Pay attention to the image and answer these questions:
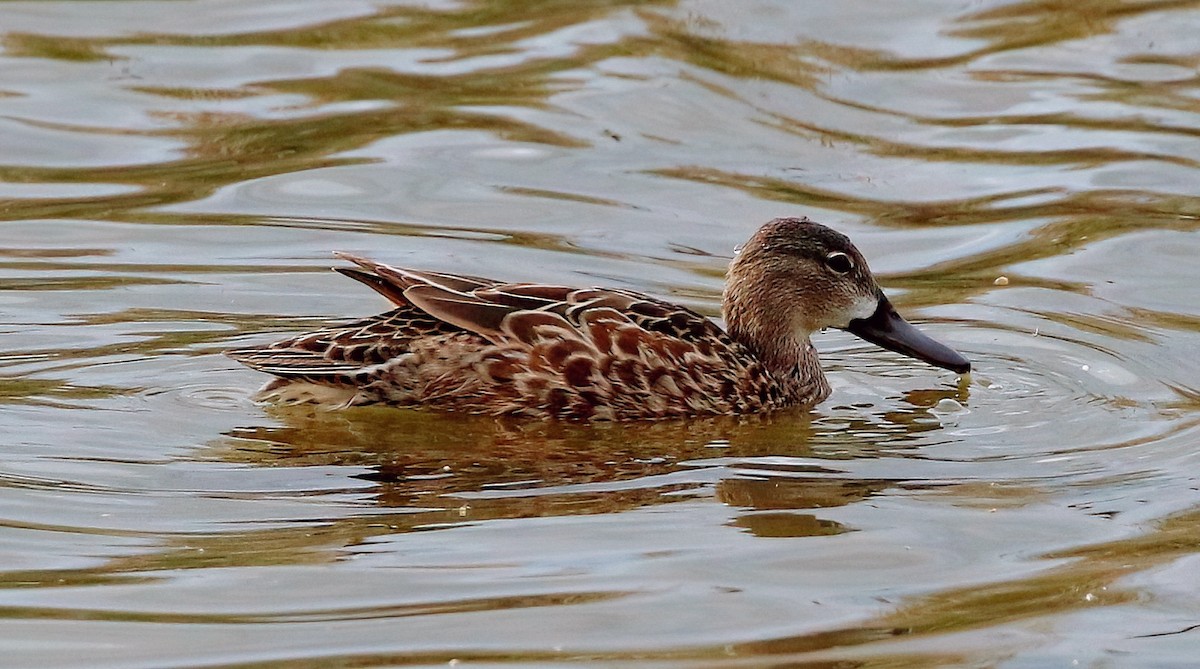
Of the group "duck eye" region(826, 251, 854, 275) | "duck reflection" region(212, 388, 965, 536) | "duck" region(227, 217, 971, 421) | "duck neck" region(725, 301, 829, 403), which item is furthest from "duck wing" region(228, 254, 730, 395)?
"duck eye" region(826, 251, 854, 275)

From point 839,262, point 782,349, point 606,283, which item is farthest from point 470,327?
point 606,283

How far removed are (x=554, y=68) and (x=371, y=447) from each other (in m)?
6.96

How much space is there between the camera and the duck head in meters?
10.3

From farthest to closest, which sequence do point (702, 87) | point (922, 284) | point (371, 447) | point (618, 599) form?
point (702, 87)
point (922, 284)
point (371, 447)
point (618, 599)

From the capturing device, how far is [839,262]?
33.7ft

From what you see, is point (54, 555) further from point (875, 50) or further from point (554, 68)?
point (875, 50)

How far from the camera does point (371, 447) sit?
9.08 metres

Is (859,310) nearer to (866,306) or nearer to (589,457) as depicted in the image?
(866,306)

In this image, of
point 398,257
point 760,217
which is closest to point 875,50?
point 760,217

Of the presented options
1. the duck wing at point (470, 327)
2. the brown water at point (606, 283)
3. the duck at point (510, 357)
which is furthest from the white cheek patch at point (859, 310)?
the duck wing at point (470, 327)

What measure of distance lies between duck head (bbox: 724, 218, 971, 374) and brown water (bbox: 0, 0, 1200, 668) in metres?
0.35

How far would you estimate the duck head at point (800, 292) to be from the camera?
1027 centimetres

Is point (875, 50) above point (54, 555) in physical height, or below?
above

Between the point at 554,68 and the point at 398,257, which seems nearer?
the point at 398,257
